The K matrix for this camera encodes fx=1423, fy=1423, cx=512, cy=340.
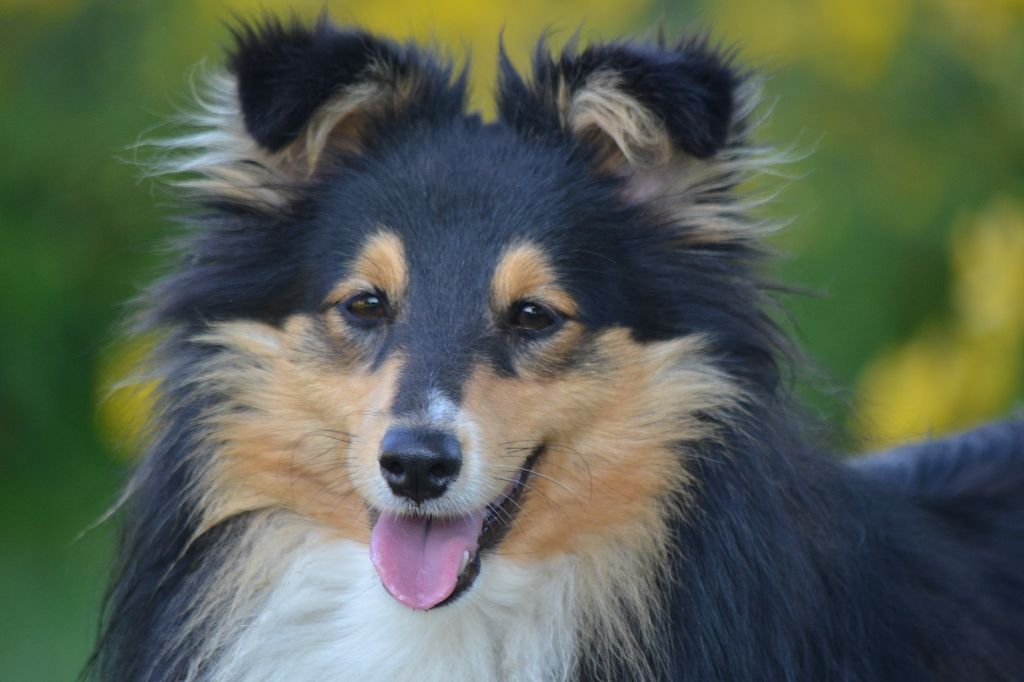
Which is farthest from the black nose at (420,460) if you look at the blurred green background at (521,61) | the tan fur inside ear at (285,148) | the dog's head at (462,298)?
the blurred green background at (521,61)

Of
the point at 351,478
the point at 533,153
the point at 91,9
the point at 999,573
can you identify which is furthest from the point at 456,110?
the point at 91,9

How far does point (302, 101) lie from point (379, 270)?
1.70ft

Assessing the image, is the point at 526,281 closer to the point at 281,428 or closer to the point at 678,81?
the point at 678,81

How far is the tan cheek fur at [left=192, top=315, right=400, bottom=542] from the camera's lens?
3916 millimetres

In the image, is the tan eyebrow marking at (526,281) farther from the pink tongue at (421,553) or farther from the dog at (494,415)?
the pink tongue at (421,553)

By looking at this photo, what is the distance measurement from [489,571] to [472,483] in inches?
11.9

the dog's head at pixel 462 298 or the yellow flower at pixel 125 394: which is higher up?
the dog's head at pixel 462 298

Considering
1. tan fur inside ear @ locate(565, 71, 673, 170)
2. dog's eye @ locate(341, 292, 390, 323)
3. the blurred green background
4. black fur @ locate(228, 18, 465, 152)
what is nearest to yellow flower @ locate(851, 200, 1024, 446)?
the blurred green background

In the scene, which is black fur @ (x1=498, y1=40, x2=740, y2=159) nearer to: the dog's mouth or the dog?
the dog

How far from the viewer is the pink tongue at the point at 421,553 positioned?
3689mm

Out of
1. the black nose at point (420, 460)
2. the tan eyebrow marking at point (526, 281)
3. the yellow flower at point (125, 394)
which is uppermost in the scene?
the tan eyebrow marking at point (526, 281)

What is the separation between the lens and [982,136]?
785 centimetres

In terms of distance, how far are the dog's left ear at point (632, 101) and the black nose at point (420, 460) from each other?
1.01m

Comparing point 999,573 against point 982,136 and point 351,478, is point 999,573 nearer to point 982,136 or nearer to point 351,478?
point 351,478
